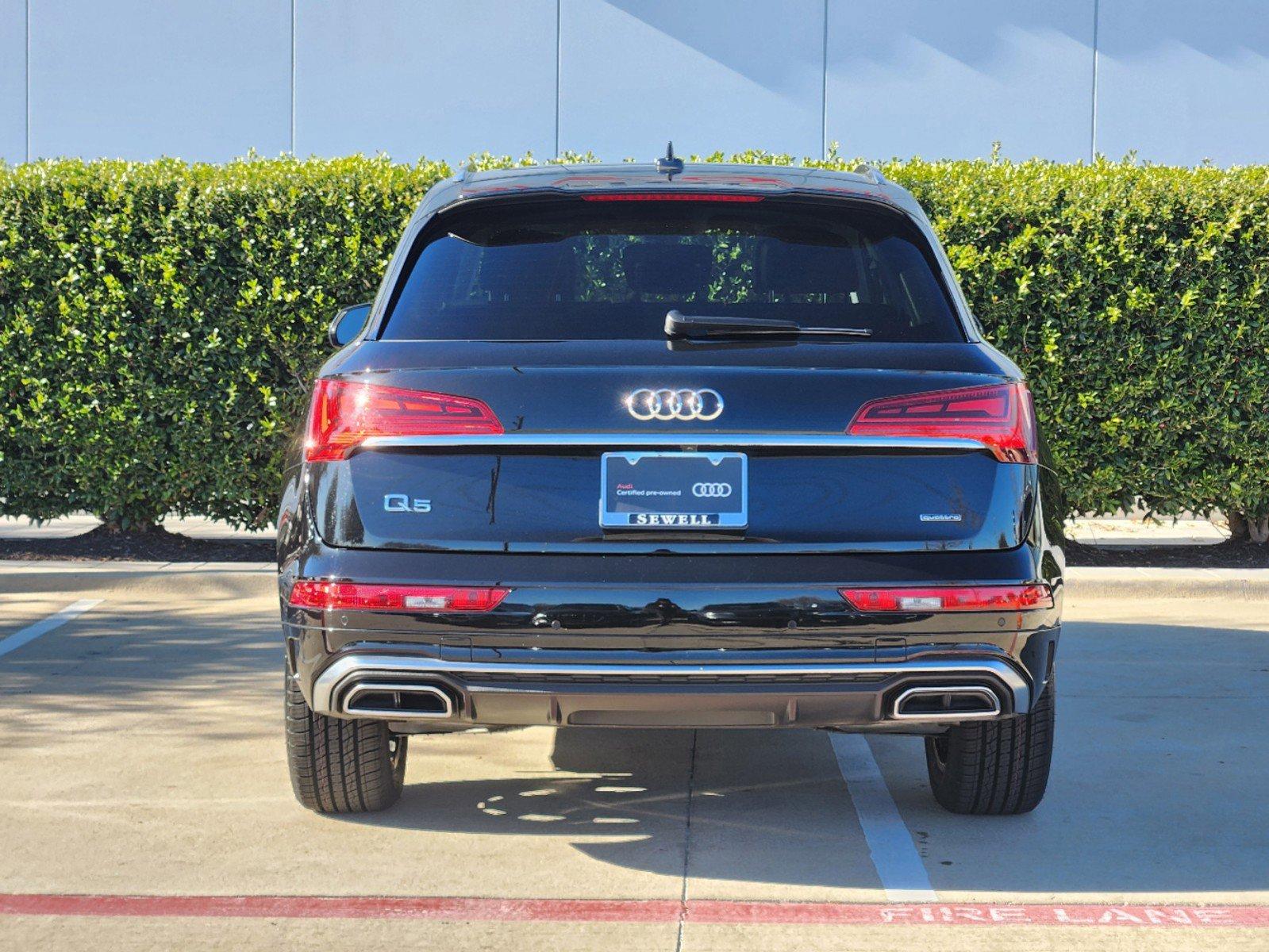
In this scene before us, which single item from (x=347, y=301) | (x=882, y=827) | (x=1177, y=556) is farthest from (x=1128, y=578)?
(x=882, y=827)

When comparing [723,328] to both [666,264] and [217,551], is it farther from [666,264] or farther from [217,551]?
[217,551]

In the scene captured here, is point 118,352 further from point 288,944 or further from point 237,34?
point 288,944

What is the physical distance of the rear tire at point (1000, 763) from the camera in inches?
179

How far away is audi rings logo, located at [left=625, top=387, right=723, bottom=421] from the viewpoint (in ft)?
12.8

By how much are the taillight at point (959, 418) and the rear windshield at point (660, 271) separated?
0.27 metres

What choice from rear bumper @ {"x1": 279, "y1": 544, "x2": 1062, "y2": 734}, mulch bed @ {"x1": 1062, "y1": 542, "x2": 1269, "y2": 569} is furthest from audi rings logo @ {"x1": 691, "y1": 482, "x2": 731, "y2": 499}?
mulch bed @ {"x1": 1062, "y1": 542, "x2": 1269, "y2": 569}

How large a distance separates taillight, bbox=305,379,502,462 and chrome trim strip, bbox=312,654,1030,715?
52 cm

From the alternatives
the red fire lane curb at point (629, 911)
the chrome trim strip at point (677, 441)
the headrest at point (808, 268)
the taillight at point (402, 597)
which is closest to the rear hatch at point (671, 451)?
the chrome trim strip at point (677, 441)

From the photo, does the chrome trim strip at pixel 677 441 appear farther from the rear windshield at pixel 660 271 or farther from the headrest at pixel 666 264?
the headrest at pixel 666 264

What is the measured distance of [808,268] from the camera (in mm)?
4504

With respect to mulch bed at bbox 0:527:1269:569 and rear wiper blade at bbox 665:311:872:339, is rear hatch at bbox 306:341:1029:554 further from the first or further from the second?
mulch bed at bbox 0:527:1269:569

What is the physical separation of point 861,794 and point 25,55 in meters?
12.4

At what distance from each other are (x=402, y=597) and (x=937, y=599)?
4.21 ft

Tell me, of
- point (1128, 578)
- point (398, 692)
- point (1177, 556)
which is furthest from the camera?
point (1177, 556)
